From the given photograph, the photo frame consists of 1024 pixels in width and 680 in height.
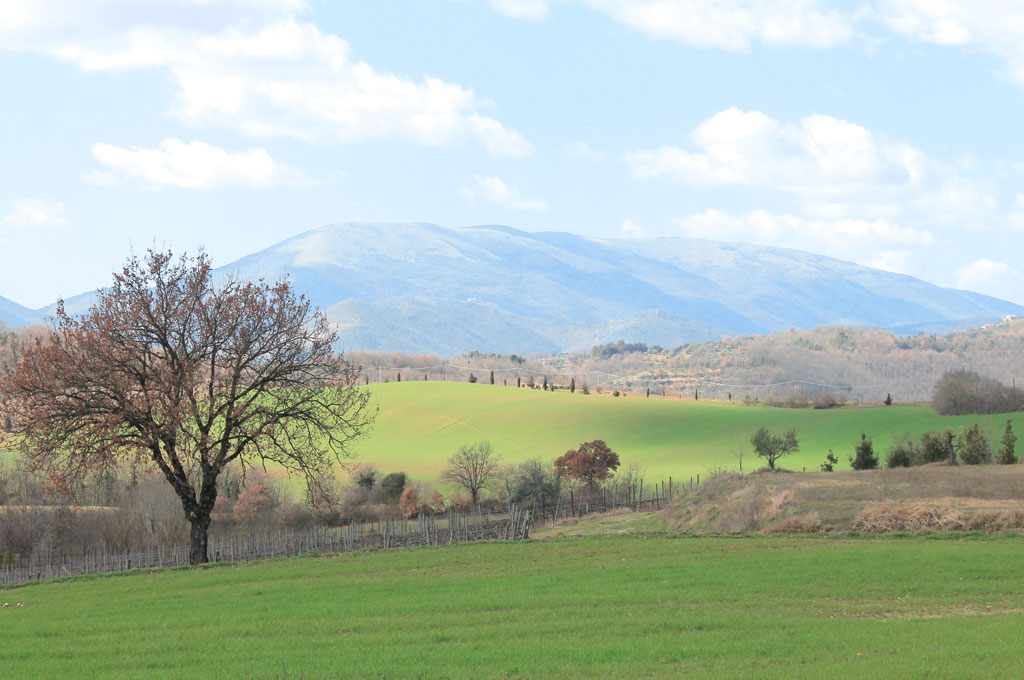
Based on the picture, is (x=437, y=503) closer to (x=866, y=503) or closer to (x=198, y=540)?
(x=866, y=503)

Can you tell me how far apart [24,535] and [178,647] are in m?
46.4

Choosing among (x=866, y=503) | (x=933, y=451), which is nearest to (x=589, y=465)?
(x=933, y=451)

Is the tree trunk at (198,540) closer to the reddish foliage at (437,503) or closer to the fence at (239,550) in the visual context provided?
the fence at (239,550)

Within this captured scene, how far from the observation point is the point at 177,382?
102 ft

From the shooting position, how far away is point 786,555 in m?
26.1

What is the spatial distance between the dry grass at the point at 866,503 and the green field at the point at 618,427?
3887 centimetres

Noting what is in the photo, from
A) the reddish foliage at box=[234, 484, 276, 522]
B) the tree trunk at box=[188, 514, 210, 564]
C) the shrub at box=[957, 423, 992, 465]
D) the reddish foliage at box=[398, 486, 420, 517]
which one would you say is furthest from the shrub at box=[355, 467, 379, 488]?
the tree trunk at box=[188, 514, 210, 564]

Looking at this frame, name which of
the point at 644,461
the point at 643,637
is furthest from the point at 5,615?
the point at 644,461

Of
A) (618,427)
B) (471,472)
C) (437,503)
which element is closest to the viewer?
(437,503)

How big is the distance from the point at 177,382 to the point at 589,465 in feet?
182

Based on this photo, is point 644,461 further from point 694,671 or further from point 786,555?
point 694,671

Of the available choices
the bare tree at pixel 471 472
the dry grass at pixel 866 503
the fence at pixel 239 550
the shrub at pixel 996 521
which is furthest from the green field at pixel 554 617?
the bare tree at pixel 471 472

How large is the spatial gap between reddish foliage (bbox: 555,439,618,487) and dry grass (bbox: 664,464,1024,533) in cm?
2444

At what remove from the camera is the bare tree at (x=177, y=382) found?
2894 cm
